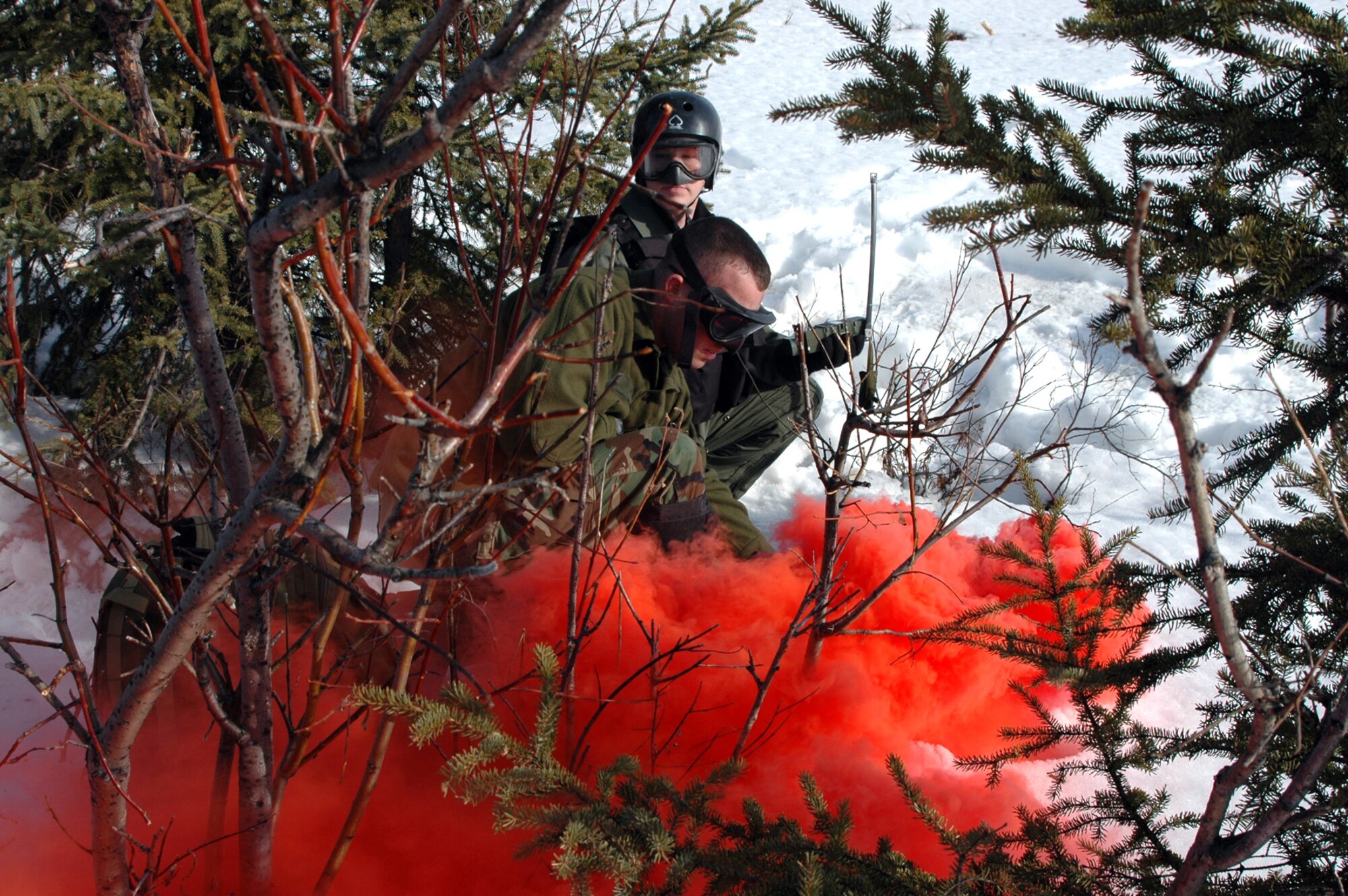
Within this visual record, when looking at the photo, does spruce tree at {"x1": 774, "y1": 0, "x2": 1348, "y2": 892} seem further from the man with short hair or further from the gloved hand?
the gloved hand

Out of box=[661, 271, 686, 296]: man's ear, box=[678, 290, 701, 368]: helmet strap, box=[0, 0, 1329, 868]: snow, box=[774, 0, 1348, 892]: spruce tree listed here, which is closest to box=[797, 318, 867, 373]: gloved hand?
box=[0, 0, 1329, 868]: snow

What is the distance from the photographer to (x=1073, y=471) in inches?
176

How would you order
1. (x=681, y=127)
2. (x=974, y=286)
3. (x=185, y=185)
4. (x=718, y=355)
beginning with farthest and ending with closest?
(x=974, y=286)
(x=681, y=127)
(x=718, y=355)
(x=185, y=185)

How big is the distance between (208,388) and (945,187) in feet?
22.9

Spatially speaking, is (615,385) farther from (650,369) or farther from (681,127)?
(681,127)

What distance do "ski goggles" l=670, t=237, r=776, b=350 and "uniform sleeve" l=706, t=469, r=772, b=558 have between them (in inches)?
26.7

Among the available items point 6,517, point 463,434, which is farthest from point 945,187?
point 463,434

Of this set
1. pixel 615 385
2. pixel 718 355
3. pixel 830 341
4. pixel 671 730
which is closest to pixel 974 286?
pixel 830 341

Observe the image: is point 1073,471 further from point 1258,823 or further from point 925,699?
point 1258,823

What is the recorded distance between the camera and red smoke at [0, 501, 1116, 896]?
6.61ft

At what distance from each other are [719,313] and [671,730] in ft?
4.12

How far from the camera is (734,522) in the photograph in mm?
3453

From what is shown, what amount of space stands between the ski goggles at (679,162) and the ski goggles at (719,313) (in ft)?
3.02

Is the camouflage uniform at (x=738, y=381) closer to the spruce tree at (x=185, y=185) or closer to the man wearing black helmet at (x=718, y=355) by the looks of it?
the man wearing black helmet at (x=718, y=355)
